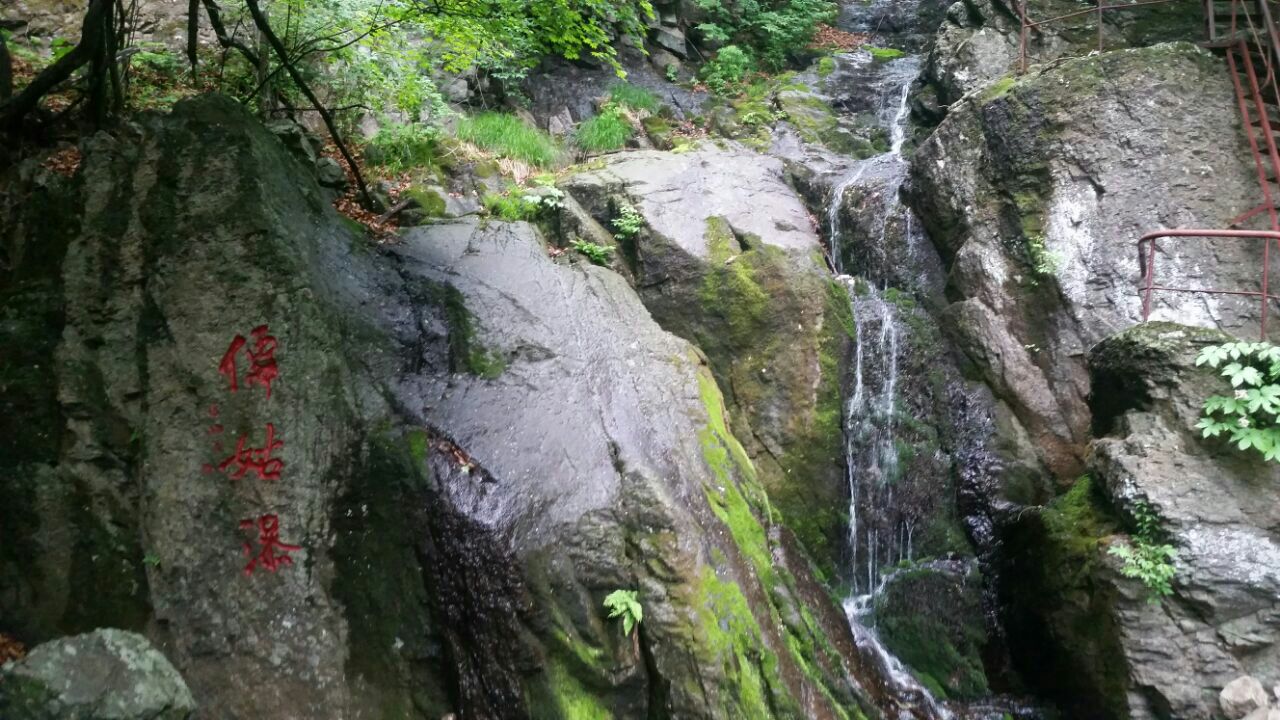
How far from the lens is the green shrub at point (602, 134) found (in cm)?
1023

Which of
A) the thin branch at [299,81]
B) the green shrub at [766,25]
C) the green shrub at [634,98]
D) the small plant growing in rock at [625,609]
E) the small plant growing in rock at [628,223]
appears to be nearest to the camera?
the small plant growing in rock at [625,609]

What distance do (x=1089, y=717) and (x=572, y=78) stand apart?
11482mm

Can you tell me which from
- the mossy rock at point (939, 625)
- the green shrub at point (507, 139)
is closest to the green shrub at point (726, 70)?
the green shrub at point (507, 139)

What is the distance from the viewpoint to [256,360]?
14.1 ft

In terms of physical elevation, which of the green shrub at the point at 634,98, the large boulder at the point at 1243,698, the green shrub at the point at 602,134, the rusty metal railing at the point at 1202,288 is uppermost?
the green shrub at the point at 634,98

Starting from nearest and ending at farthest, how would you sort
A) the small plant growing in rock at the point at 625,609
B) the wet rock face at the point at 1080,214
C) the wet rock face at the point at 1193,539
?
the small plant growing in rock at the point at 625,609 → the wet rock face at the point at 1193,539 → the wet rock face at the point at 1080,214

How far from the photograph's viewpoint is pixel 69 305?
4.50 metres

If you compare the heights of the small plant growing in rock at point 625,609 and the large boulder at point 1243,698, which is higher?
the small plant growing in rock at point 625,609

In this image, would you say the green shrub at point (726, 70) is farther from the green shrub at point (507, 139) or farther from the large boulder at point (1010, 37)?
the green shrub at point (507, 139)

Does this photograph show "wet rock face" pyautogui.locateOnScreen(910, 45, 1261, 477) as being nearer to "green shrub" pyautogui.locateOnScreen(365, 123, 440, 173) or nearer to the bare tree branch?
"green shrub" pyautogui.locateOnScreen(365, 123, 440, 173)

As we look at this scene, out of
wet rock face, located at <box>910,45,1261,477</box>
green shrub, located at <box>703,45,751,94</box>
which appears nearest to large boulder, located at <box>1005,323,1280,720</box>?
wet rock face, located at <box>910,45,1261,477</box>

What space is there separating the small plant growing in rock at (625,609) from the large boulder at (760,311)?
2970 millimetres

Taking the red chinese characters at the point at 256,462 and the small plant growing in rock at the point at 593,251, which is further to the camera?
the small plant growing in rock at the point at 593,251

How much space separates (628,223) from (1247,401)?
5515mm
